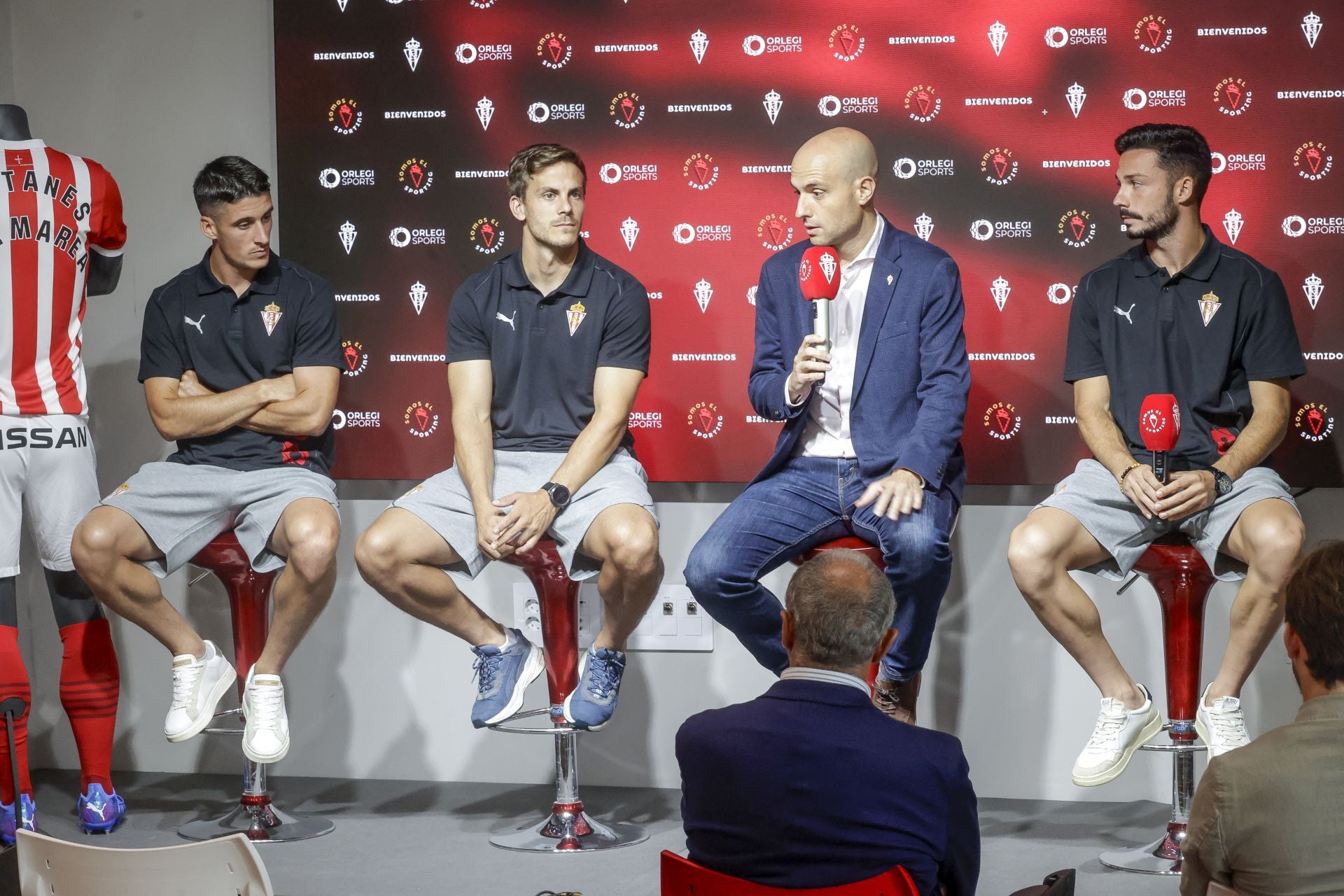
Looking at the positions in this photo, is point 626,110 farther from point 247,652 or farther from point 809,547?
point 247,652

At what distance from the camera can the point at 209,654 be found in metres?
3.79

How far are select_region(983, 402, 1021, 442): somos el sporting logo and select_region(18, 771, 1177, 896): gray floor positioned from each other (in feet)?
3.49

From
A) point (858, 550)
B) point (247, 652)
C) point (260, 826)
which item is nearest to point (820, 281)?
point (858, 550)

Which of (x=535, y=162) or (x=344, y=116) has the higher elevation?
(x=344, y=116)

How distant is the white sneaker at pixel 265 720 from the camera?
362 centimetres

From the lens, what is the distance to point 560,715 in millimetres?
A: 3615

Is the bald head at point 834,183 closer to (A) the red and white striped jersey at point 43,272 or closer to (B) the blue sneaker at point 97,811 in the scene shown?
(A) the red and white striped jersey at point 43,272

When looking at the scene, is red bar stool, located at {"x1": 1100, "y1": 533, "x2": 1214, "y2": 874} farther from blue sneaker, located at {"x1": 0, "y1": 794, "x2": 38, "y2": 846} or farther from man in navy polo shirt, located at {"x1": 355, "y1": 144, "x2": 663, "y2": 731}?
blue sneaker, located at {"x1": 0, "y1": 794, "x2": 38, "y2": 846}

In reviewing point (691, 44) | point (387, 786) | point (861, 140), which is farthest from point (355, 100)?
point (387, 786)

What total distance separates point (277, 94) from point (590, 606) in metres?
1.84

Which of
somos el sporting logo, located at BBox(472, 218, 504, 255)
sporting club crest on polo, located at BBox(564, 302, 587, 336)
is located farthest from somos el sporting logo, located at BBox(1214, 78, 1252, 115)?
somos el sporting logo, located at BBox(472, 218, 504, 255)

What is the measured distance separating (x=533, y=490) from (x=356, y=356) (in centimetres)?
98

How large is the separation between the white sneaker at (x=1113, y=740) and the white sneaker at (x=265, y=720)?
199 cm

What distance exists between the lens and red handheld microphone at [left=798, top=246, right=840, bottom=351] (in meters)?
3.26
